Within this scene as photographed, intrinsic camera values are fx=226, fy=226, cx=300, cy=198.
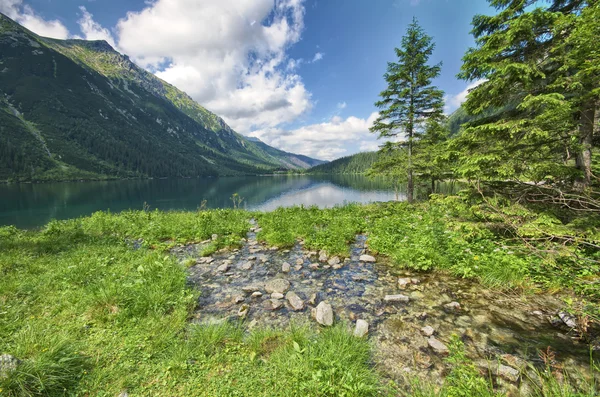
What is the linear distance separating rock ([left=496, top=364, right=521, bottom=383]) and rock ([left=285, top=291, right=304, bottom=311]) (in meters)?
3.45

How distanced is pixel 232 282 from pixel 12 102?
281m

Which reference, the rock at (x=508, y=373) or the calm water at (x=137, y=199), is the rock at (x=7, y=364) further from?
the calm water at (x=137, y=199)

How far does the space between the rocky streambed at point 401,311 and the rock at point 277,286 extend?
0.09 feet

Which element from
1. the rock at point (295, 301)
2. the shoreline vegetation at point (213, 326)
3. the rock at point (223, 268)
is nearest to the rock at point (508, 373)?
the shoreline vegetation at point (213, 326)

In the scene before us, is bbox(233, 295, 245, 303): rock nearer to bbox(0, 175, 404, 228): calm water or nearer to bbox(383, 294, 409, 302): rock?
bbox(383, 294, 409, 302): rock

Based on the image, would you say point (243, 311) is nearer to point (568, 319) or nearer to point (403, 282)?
point (403, 282)

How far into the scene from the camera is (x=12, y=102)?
6713 inches

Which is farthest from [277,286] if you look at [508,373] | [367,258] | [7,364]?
[508,373]

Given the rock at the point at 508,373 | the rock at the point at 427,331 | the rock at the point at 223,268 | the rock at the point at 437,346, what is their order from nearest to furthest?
the rock at the point at 508,373, the rock at the point at 437,346, the rock at the point at 427,331, the rock at the point at 223,268

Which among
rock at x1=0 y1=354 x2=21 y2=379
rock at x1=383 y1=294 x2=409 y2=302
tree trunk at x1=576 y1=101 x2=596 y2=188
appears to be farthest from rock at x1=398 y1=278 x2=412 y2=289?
rock at x1=0 y1=354 x2=21 y2=379

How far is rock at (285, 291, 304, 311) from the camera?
517 cm

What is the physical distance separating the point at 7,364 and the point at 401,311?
6140mm

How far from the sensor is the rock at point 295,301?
5.17 metres

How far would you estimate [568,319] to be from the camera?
13.8 ft
